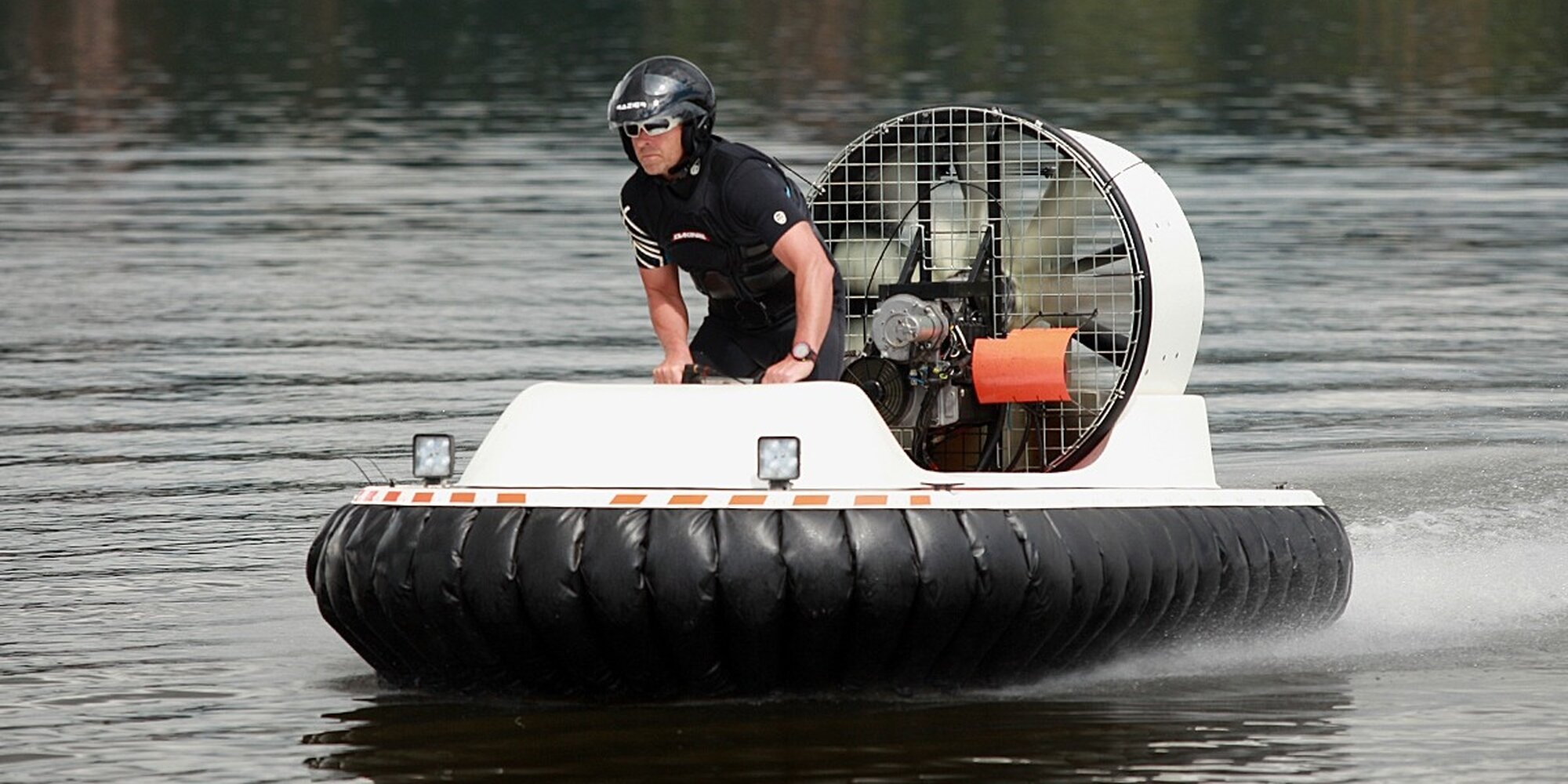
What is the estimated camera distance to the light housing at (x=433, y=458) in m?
7.01

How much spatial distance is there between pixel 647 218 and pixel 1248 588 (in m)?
1.80

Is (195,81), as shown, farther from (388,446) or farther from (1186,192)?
(388,446)

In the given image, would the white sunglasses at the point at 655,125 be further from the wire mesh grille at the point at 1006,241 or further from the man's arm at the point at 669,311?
the wire mesh grille at the point at 1006,241

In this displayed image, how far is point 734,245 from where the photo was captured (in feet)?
24.1

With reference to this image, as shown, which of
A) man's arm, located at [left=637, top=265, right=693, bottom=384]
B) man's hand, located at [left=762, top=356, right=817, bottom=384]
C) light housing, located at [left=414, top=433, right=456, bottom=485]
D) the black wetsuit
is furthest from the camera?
man's arm, located at [left=637, top=265, right=693, bottom=384]

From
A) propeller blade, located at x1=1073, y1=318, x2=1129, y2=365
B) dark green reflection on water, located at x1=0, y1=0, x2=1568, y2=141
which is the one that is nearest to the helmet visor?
propeller blade, located at x1=1073, y1=318, x2=1129, y2=365

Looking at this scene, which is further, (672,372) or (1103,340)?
(1103,340)

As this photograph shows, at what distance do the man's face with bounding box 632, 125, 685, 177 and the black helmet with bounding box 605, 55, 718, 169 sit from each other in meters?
0.02

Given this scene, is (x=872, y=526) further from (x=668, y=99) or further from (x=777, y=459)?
(x=668, y=99)

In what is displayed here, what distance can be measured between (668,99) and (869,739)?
167 cm

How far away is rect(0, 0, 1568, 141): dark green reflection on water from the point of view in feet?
98.7

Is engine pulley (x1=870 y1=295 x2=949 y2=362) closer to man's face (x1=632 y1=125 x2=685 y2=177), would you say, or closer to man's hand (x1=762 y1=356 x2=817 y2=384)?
man's hand (x1=762 y1=356 x2=817 y2=384)

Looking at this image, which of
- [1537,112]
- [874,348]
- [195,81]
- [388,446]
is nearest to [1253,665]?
[874,348]

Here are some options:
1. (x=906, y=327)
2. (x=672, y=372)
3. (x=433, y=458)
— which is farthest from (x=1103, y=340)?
(x=433, y=458)
